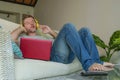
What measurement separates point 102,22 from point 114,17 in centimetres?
24

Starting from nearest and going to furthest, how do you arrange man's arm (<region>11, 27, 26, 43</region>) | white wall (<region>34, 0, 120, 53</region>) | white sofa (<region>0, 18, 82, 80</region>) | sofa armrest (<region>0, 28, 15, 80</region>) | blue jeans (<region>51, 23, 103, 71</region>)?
sofa armrest (<region>0, 28, 15, 80</region>)
white sofa (<region>0, 18, 82, 80</region>)
blue jeans (<region>51, 23, 103, 71</region>)
man's arm (<region>11, 27, 26, 43</region>)
white wall (<region>34, 0, 120, 53</region>)

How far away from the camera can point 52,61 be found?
2131mm

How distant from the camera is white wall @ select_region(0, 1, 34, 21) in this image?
4504mm

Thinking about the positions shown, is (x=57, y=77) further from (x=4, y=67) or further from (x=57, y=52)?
(x=4, y=67)

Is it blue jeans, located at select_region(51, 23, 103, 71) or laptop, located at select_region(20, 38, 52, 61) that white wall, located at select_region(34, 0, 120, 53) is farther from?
laptop, located at select_region(20, 38, 52, 61)

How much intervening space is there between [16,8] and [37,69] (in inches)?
125

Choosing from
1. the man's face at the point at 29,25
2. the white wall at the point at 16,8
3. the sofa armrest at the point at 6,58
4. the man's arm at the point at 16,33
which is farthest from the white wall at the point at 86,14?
the sofa armrest at the point at 6,58

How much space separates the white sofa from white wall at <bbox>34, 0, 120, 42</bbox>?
1625 mm

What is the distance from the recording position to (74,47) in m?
1.88

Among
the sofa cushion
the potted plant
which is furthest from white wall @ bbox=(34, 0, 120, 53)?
the sofa cushion

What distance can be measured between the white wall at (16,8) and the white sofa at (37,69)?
236cm

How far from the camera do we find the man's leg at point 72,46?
1776 millimetres

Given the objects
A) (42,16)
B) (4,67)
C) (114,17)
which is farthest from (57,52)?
(42,16)

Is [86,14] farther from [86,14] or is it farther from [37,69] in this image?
[37,69]
